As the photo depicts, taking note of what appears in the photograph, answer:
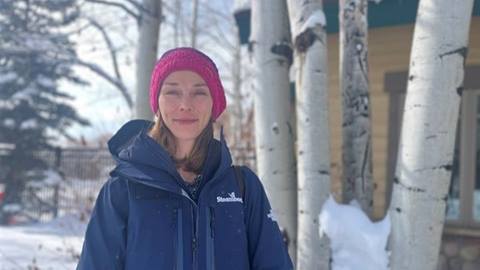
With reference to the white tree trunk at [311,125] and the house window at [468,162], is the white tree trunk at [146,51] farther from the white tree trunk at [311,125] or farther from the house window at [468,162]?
the house window at [468,162]

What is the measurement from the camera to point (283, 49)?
14.9ft

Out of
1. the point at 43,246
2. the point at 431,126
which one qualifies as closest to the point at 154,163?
the point at 431,126

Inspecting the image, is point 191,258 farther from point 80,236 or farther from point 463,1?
point 80,236

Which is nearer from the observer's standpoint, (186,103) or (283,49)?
(186,103)

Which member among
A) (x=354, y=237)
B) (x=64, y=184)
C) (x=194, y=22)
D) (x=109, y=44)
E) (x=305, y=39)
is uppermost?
(x=194, y=22)

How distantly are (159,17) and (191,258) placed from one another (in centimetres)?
522

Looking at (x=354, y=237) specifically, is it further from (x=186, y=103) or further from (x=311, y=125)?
(x=186, y=103)

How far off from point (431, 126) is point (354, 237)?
0.87m

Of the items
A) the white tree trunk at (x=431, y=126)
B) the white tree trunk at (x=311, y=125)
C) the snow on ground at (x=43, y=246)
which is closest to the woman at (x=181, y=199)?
the white tree trunk at (x=431, y=126)

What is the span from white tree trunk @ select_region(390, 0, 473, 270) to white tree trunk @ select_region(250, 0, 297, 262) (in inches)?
47.9

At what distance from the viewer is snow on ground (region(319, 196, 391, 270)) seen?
3564 millimetres

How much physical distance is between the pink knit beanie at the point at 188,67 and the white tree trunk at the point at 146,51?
13.9 feet

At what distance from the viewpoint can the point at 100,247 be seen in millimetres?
1971

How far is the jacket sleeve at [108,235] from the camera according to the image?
1.97 meters
